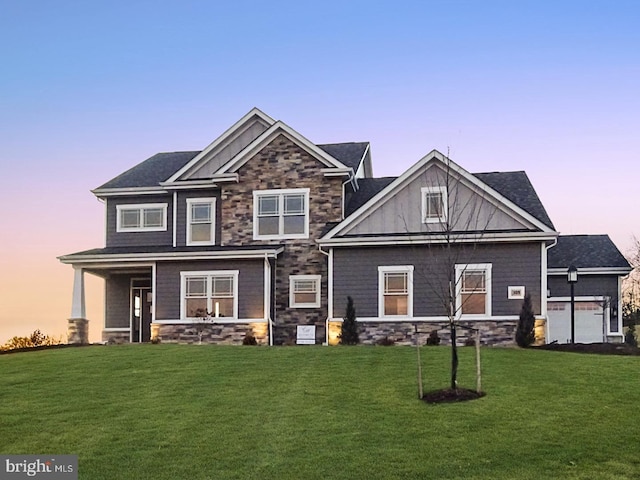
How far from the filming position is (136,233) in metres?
30.2

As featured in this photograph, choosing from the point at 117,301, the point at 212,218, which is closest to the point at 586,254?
the point at 212,218

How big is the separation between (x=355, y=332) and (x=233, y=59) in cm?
947

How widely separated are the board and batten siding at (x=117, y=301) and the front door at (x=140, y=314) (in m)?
0.19

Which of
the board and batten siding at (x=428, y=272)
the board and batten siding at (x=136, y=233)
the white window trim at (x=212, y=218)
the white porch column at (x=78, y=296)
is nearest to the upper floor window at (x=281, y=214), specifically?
the white window trim at (x=212, y=218)

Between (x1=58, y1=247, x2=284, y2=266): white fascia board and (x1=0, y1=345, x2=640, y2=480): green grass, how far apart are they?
19.3ft

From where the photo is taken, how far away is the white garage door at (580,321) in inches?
1145

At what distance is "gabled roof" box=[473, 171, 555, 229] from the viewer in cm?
2612

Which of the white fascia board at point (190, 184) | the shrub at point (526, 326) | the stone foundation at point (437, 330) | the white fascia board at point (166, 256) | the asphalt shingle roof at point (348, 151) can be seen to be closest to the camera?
the shrub at point (526, 326)

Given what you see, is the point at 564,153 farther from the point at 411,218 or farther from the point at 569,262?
the point at 411,218

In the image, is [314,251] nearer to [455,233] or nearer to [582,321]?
[455,233]

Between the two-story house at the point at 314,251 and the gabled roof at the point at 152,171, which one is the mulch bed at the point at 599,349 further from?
the gabled roof at the point at 152,171

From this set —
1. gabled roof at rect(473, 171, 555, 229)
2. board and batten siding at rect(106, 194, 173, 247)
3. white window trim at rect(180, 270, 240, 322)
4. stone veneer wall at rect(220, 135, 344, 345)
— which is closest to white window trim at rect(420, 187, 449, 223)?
gabled roof at rect(473, 171, 555, 229)

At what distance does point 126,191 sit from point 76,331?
583cm

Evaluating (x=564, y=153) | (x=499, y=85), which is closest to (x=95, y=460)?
(x=499, y=85)
